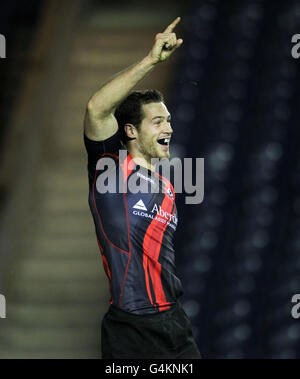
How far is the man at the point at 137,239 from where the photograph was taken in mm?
2406

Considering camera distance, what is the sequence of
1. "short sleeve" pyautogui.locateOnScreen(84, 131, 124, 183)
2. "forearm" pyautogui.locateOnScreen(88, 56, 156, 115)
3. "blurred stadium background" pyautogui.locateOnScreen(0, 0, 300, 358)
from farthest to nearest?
1. "blurred stadium background" pyautogui.locateOnScreen(0, 0, 300, 358)
2. "short sleeve" pyautogui.locateOnScreen(84, 131, 124, 183)
3. "forearm" pyautogui.locateOnScreen(88, 56, 156, 115)

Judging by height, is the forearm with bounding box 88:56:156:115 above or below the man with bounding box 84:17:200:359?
above

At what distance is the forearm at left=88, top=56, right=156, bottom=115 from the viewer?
2.23 m

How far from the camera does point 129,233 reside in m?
2.41

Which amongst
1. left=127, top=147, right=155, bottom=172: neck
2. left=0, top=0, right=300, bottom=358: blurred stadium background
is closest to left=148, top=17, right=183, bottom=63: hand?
left=127, top=147, right=155, bottom=172: neck

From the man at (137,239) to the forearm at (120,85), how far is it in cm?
6

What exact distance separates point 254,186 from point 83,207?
1.68 m

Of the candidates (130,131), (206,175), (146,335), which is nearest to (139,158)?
(130,131)

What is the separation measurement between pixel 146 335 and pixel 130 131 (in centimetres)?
71

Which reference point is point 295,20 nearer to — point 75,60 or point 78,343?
point 75,60

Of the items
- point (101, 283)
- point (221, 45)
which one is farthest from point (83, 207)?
point (221, 45)

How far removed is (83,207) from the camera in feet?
21.8

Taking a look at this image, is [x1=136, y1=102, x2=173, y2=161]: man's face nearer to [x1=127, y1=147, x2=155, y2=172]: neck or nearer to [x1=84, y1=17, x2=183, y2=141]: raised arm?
[x1=127, y1=147, x2=155, y2=172]: neck

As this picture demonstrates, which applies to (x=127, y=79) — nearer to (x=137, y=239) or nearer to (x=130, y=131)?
(x=130, y=131)
